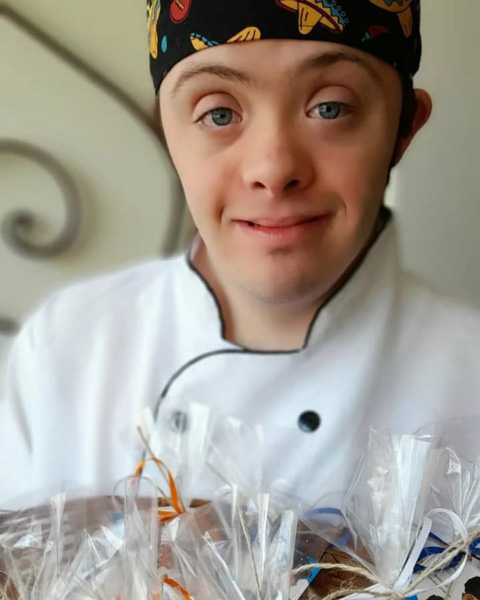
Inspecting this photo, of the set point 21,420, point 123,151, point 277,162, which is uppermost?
point 123,151

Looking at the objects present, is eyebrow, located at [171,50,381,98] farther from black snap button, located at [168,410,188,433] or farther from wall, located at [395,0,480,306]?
wall, located at [395,0,480,306]

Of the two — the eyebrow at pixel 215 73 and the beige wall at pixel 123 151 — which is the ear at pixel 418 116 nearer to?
the eyebrow at pixel 215 73

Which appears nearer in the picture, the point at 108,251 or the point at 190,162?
the point at 190,162

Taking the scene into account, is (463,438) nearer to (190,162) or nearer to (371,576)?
(371,576)

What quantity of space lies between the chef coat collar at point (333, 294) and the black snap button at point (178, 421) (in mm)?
86

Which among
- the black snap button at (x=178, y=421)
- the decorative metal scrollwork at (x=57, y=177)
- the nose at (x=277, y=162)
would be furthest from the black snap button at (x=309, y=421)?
the decorative metal scrollwork at (x=57, y=177)

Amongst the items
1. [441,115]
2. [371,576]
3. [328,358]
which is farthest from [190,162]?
[441,115]

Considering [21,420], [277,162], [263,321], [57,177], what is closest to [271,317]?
[263,321]

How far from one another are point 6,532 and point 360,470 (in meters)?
0.23

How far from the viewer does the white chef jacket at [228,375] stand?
618mm

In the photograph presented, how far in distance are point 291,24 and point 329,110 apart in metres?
0.07

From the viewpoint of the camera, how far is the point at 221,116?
501mm

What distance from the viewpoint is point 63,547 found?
1.25 ft

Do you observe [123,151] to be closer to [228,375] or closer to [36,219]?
[36,219]
